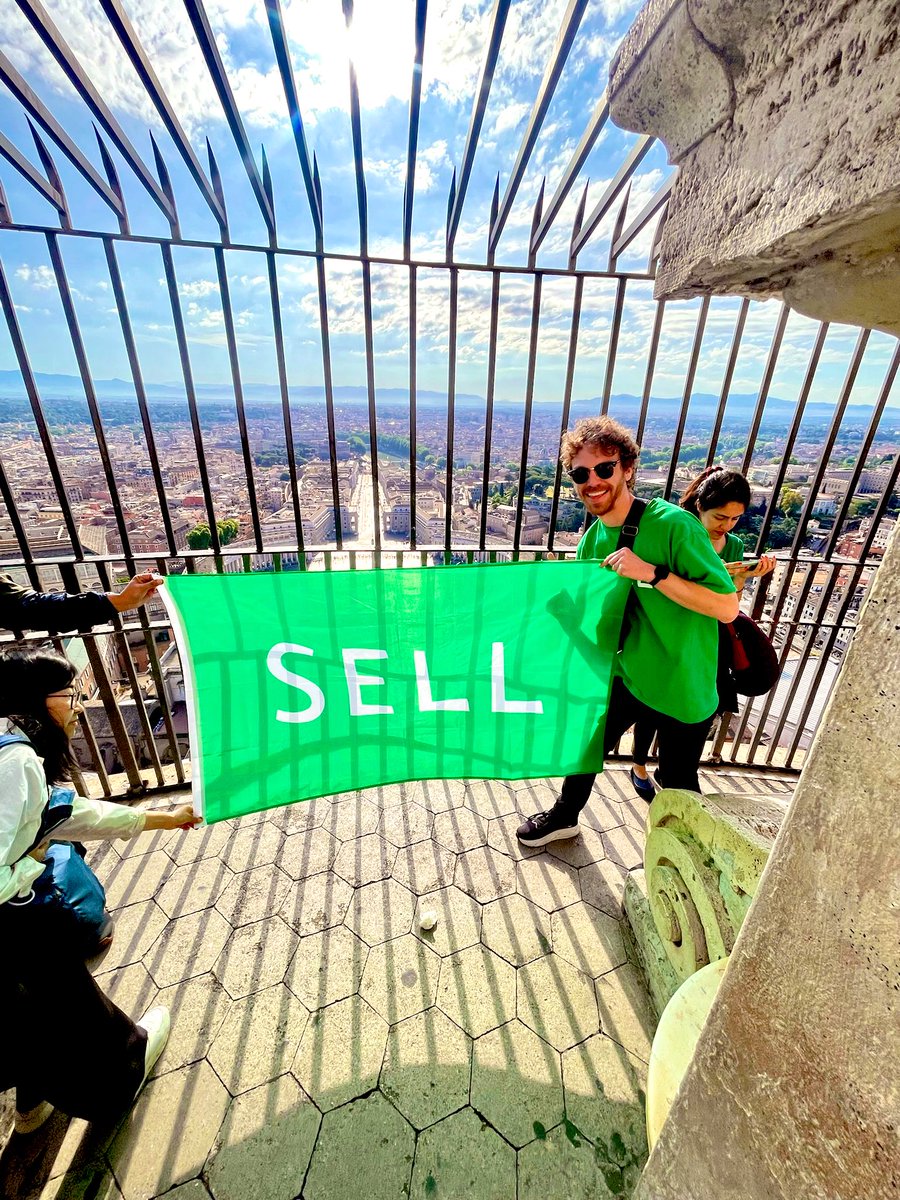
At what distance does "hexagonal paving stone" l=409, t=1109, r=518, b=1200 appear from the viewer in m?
1.79

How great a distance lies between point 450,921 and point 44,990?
1845 millimetres

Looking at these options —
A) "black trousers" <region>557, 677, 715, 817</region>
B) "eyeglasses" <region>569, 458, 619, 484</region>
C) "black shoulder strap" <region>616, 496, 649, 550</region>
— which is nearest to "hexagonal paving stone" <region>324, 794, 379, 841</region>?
"black trousers" <region>557, 677, 715, 817</region>

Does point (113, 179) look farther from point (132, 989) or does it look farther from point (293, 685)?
point (132, 989)

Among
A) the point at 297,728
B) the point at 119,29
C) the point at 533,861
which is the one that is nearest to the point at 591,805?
the point at 533,861

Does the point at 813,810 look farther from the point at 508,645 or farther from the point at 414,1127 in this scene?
the point at 414,1127

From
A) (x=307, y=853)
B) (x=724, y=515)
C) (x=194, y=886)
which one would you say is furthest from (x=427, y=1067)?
(x=724, y=515)

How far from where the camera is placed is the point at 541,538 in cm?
396

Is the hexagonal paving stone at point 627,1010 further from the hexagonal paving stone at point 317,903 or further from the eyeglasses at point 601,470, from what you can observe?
the eyeglasses at point 601,470

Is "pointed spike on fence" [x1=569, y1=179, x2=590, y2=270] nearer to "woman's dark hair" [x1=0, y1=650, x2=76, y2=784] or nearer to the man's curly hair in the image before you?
the man's curly hair

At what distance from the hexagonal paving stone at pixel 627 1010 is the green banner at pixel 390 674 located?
112cm

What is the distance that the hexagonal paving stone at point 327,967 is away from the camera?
238 cm

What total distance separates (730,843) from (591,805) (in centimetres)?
195

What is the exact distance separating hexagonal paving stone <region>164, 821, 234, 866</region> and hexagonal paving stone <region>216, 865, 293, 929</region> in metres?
0.31

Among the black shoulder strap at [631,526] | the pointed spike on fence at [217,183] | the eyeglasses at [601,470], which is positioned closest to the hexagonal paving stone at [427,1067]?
the black shoulder strap at [631,526]
